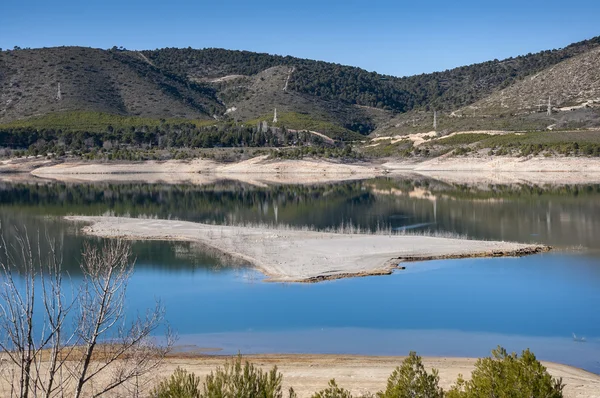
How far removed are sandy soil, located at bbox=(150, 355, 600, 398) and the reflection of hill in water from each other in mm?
21203

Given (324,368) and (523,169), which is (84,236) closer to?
(324,368)

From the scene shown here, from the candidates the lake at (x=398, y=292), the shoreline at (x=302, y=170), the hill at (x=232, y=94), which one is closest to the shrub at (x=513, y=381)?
the lake at (x=398, y=292)

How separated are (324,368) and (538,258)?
18737 mm

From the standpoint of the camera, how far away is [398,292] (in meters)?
26.9

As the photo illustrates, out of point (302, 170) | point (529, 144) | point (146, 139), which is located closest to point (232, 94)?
point (146, 139)

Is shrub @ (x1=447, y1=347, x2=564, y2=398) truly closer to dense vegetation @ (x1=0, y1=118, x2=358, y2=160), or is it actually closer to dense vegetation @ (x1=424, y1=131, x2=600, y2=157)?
dense vegetation @ (x1=424, y1=131, x2=600, y2=157)

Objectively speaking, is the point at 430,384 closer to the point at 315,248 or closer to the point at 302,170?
the point at 315,248

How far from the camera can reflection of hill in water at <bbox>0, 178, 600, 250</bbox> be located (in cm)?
4378

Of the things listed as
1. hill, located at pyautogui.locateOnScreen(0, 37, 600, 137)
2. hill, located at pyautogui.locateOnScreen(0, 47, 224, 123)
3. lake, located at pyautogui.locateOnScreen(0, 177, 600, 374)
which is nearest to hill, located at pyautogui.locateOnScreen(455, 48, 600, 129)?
hill, located at pyautogui.locateOnScreen(0, 37, 600, 137)

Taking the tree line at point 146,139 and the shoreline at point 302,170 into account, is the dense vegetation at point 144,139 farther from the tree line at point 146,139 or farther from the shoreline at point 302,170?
the shoreline at point 302,170

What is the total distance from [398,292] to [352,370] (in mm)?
10373

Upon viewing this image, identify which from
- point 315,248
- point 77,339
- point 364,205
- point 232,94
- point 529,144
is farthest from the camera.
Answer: point 232,94

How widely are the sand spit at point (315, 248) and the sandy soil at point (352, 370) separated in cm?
1030

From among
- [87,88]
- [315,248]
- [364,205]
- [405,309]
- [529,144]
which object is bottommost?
[405,309]
